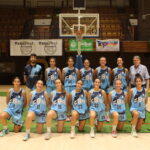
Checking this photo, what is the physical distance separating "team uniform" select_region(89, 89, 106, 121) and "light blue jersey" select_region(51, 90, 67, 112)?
22.4 inches

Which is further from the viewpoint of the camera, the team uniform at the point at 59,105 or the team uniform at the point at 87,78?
the team uniform at the point at 87,78

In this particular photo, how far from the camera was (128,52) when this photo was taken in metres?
14.5

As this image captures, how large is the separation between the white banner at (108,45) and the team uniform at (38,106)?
27.0 feet

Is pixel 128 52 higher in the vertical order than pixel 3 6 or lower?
lower

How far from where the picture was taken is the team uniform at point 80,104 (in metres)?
5.85

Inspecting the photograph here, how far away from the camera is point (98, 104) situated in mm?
5859

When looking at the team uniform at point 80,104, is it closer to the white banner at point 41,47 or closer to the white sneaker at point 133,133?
the white sneaker at point 133,133

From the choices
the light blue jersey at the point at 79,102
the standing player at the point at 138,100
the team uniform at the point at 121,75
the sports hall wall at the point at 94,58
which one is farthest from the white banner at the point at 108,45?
the light blue jersey at the point at 79,102

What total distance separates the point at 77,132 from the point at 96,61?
9.57 meters

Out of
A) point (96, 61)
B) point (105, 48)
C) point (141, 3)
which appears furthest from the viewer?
point (141, 3)

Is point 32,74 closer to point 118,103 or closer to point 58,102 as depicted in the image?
point 58,102

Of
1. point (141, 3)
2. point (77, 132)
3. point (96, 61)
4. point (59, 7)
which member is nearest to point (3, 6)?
point (59, 7)

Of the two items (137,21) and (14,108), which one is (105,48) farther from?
(14,108)

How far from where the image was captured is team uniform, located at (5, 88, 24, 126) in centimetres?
579
